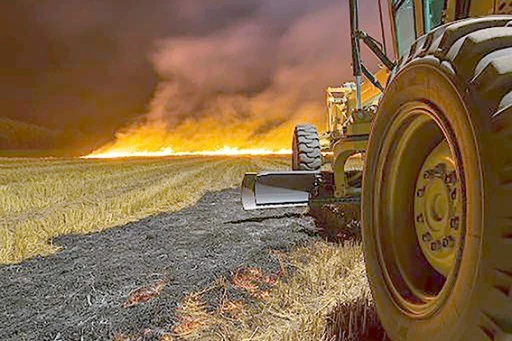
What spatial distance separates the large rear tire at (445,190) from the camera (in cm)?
117

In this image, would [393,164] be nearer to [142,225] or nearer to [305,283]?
[305,283]

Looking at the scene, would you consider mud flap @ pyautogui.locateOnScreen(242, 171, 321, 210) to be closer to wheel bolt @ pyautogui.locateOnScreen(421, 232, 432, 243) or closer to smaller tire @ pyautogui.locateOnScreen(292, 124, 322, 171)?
smaller tire @ pyautogui.locateOnScreen(292, 124, 322, 171)

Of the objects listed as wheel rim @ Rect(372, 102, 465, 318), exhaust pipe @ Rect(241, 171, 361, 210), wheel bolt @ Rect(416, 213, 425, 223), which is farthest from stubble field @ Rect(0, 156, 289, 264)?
wheel bolt @ Rect(416, 213, 425, 223)

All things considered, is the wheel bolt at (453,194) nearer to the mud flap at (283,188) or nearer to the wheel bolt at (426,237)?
the wheel bolt at (426,237)

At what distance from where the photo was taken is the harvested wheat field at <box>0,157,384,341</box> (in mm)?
2348

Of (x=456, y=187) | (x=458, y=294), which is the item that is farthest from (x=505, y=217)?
(x=456, y=187)

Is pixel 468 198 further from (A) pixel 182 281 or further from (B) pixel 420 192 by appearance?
(A) pixel 182 281

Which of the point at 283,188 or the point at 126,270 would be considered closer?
the point at 126,270

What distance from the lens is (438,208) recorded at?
5.62ft

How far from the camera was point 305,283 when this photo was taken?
295 centimetres

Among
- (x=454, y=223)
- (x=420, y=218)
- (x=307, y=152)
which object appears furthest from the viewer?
(x=307, y=152)

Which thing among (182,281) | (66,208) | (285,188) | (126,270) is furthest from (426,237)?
(66,208)

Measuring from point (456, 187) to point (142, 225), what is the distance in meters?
4.72

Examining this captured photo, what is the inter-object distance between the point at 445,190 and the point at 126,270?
2.60 m
